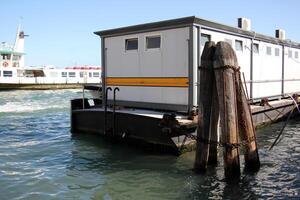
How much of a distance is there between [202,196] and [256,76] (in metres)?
8.42

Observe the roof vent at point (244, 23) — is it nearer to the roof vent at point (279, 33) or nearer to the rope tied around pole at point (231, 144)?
the roof vent at point (279, 33)

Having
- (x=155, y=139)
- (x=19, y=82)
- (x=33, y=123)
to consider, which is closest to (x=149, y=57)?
(x=155, y=139)

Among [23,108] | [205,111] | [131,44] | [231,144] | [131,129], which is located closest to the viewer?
[231,144]

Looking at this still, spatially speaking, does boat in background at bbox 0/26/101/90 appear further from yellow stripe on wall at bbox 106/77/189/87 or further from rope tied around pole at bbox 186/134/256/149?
rope tied around pole at bbox 186/134/256/149

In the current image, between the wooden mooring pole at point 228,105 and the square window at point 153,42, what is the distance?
12.1ft

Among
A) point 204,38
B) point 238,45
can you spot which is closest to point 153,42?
point 204,38

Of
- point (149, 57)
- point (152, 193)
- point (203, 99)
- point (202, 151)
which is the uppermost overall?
point (149, 57)

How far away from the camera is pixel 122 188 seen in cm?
821

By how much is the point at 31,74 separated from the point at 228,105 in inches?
2032

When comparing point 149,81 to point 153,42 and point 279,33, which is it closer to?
point 153,42

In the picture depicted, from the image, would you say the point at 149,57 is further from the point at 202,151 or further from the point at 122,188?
the point at 122,188

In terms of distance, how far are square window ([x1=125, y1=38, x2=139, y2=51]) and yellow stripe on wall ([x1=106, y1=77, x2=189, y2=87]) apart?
38.9 inches

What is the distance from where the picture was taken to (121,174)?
9.19 metres

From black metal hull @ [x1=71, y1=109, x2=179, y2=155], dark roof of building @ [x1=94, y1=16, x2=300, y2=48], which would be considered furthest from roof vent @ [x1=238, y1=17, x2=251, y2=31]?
black metal hull @ [x1=71, y1=109, x2=179, y2=155]
